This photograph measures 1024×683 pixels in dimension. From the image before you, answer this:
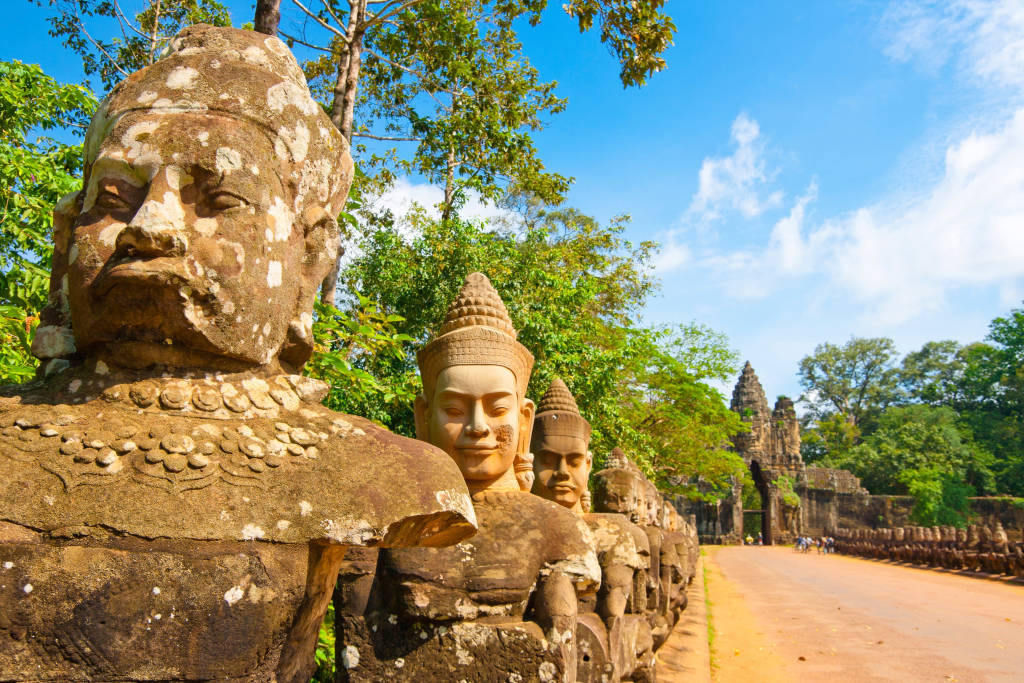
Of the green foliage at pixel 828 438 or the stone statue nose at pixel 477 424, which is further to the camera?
the green foliage at pixel 828 438

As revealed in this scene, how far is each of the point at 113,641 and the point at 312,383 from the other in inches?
31.6

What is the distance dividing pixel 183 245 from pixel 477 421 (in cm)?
143

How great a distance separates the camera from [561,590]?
2.63 m

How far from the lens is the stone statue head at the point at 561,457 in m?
4.86

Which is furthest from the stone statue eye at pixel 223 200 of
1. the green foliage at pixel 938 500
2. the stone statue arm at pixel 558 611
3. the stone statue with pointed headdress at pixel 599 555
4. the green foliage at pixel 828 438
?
the green foliage at pixel 828 438

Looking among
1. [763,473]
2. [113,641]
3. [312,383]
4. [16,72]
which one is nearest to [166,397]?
[312,383]

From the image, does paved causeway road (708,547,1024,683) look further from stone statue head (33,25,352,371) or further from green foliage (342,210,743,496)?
stone statue head (33,25,352,371)

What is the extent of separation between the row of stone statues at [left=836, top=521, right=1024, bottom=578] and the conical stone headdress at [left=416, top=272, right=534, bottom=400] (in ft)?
57.3

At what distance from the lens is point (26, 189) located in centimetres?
504

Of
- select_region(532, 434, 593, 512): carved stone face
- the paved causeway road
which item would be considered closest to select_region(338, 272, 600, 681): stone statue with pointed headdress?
select_region(532, 434, 593, 512): carved stone face

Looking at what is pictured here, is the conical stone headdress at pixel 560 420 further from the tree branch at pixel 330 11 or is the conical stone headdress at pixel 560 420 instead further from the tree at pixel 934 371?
the tree at pixel 934 371

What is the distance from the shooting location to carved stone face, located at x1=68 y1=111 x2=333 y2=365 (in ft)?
5.77

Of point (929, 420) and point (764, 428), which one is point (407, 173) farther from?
point (929, 420)

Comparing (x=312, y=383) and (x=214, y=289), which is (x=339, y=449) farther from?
(x=214, y=289)
